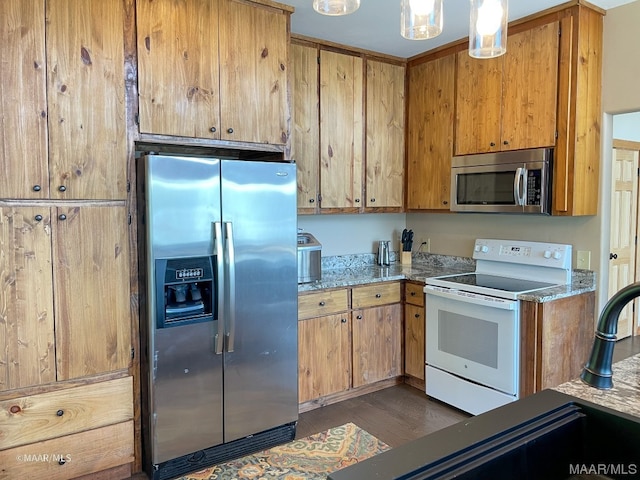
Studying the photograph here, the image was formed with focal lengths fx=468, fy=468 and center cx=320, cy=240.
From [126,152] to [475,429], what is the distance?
2150 mm

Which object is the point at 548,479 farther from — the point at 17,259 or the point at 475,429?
the point at 17,259

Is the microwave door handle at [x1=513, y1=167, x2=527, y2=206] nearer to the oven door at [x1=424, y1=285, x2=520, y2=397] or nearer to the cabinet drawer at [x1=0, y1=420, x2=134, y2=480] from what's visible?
the oven door at [x1=424, y1=285, x2=520, y2=397]

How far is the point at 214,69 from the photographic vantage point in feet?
8.71

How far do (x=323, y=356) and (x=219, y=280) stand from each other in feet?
3.66

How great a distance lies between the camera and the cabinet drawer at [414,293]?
353 cm

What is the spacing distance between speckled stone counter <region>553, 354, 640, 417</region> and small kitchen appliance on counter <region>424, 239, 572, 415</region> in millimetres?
1552

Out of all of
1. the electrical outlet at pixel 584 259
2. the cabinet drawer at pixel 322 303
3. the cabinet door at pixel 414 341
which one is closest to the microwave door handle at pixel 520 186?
the electrical outlet at pixel 584 259

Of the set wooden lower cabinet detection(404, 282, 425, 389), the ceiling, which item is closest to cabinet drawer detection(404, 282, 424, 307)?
wooden lower cabinet detection(404, 282, 425, 389)

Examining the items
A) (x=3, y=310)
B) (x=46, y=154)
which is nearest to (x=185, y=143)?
(x=46, y=154)

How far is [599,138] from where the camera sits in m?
3.05

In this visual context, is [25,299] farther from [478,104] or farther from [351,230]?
[478,104]

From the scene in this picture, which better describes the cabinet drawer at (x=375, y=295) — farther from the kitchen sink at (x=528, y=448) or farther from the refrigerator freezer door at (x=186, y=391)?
the kitchen sink at (x=528, y=448)

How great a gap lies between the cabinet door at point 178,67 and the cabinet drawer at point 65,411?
137 centimetres

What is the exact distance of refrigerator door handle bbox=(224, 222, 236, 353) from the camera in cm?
254
